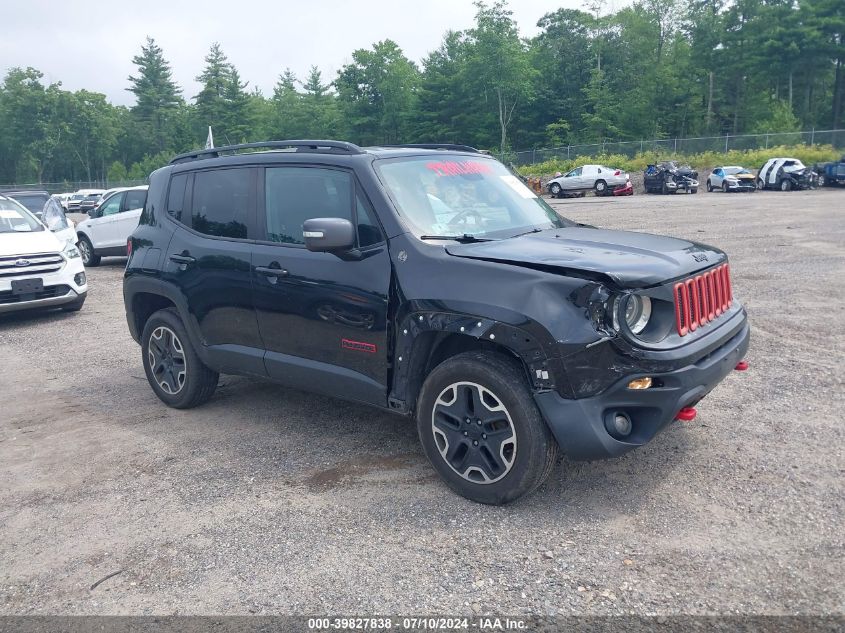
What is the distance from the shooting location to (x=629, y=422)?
3.58 metres

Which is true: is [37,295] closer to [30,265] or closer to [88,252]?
[30,265]

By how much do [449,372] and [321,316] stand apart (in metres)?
1.06

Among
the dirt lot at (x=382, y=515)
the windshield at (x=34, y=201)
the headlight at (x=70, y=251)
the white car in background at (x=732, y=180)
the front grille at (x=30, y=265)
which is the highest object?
the white car in background at (x=732, y=180)

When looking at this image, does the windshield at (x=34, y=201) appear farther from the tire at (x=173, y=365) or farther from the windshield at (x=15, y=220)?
the tire at (x=173, y=365)

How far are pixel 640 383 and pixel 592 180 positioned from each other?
3600 centimetres

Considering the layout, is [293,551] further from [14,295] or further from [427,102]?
[427,102]

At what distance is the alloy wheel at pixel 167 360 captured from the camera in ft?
18.6

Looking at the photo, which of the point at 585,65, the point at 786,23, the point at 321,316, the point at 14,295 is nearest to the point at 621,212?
the point at 14,295

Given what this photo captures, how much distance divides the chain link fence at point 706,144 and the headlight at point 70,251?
42.5 m

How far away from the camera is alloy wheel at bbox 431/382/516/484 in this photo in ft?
12.2

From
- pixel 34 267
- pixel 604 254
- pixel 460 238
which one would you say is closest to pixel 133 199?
pixel 34 267

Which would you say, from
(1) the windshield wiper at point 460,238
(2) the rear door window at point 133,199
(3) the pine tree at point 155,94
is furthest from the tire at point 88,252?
(3) the pine tree at point 155,94

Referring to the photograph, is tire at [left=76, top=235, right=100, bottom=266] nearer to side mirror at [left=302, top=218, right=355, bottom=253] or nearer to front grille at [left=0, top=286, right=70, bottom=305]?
front grille at [left=0, top=286, right=70, bottom=305]

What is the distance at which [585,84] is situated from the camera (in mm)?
70500
